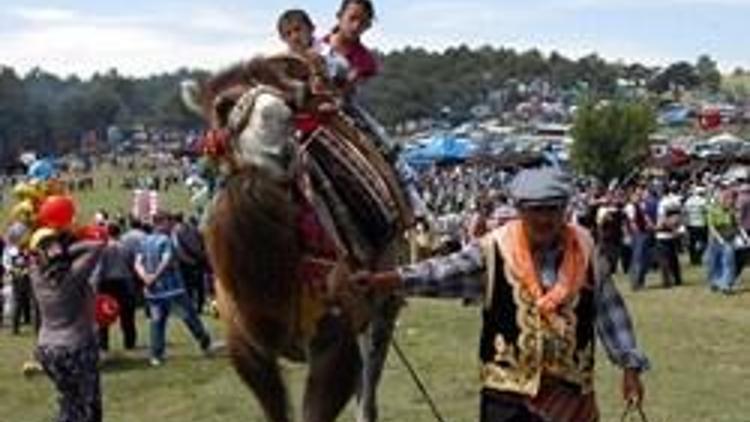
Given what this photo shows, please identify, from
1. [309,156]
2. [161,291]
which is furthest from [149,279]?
[309,156]

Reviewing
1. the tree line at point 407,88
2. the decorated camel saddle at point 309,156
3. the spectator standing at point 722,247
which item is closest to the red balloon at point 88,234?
the decorated camel saddle at point 309,156

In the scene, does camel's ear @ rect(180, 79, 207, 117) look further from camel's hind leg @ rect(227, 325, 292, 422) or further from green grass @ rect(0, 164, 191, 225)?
green grass @ rect(0, 164, 191, 225)

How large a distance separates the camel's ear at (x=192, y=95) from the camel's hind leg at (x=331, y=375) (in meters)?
1.17

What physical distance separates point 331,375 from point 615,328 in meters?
1.76

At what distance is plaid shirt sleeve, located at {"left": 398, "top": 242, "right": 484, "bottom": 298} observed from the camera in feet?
20.4

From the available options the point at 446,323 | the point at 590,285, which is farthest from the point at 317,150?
the point at 446,323

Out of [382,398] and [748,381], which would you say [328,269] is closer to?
[382,398]

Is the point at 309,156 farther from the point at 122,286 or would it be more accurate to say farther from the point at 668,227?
the point at 668,227

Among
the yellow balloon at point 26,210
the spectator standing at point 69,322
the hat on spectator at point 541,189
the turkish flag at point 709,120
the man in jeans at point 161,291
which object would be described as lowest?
the turkish flag at point 709,120

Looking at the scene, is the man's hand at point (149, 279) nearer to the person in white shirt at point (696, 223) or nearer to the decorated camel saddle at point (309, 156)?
the decorated camel saddle at point (309, 156)

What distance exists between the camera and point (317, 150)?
25.1 ft

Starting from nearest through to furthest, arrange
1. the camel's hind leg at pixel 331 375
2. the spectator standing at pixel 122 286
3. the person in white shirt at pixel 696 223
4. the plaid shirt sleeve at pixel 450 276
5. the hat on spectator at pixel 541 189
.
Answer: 1. the hat on spectator at pixel 541 189
2. the plaid shirt sleeve at pixel 450 276
3. the camel's hind leg at pixel 331 375
4. the spectator standing at pixel 122 286
5. the person in white shirt at pixel 696 223

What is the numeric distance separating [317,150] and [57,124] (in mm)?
130010

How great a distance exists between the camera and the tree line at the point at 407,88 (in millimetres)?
129375
